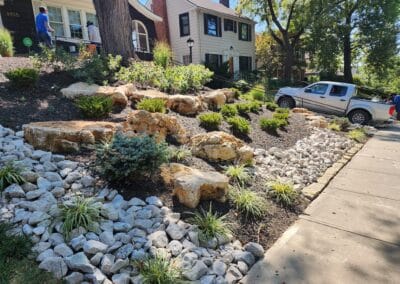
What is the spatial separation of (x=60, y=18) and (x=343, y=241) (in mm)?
15387

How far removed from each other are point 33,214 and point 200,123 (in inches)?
147

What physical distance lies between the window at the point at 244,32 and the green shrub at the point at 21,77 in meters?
19.4

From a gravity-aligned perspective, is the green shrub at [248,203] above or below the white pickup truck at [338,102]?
below

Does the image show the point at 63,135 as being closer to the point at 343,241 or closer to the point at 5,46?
the point at 343,241

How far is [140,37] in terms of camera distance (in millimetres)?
18188

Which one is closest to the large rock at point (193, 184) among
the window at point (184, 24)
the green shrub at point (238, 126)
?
the green shrub at point (238, 126)

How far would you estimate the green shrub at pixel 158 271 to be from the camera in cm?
225

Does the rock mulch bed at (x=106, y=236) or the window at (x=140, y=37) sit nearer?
the rock mulch bed at (x=106, y=236)

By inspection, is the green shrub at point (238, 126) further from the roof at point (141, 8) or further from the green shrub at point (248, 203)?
the roof at point (141, 8)

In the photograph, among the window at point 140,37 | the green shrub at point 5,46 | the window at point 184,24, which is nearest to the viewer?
the green shrub at point 5,46

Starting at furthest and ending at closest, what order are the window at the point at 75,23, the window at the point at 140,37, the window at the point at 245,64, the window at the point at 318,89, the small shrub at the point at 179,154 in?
1. the window at the point at 245,64
2. the window at the point at 140,37
3. the window at the point at 75,23
4. the window at the point at 318,89
5. the small shrub at the point at 179,154

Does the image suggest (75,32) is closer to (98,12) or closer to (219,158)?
(98,12)

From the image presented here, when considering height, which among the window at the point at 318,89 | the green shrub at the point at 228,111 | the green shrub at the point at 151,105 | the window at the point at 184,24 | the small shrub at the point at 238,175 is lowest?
the small shrub at the point at 238,175

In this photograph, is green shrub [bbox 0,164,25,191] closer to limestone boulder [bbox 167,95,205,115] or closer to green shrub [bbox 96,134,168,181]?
green shrub [bbox 96,134,168,181]
